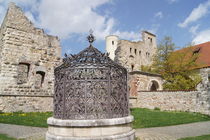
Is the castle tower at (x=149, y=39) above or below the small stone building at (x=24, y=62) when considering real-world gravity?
above

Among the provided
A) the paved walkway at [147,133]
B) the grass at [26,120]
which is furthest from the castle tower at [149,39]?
the paved walkway at [147,133]

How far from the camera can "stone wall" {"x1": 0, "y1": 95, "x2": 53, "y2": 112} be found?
11.5m

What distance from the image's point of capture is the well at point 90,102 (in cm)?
413

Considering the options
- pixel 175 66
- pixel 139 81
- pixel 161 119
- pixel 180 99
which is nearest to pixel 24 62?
pixel 161 119

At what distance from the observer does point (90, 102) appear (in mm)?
4578

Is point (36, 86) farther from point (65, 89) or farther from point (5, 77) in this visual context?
point (65, 89)

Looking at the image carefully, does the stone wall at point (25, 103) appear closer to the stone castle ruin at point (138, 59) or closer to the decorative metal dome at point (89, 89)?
the stone castle ruin at point (138, 59)

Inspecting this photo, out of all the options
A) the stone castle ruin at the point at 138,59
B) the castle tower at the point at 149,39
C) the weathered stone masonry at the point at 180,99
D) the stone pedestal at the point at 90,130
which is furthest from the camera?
the castle tower at the point at 149,39

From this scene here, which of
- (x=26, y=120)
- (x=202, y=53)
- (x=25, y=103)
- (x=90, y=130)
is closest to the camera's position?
(x=90, y=130)

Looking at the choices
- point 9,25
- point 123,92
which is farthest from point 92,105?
point 9,25

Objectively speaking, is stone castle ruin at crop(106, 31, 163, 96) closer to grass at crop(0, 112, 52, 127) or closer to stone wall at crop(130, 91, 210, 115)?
stone wall at crop(130, 91, 210, 115)

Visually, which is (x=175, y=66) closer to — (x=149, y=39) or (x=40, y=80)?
(x=40, y=80)

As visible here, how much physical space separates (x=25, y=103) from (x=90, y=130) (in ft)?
31.7

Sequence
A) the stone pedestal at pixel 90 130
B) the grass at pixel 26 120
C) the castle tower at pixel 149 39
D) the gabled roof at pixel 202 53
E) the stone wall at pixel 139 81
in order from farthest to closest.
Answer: the castle tower at pixel 149 39, the gabled roof at pixel 202 53, the stone wall at pixel 139 81, the grass at pixel 26 120, the stone pedestal at pixel 90 130
